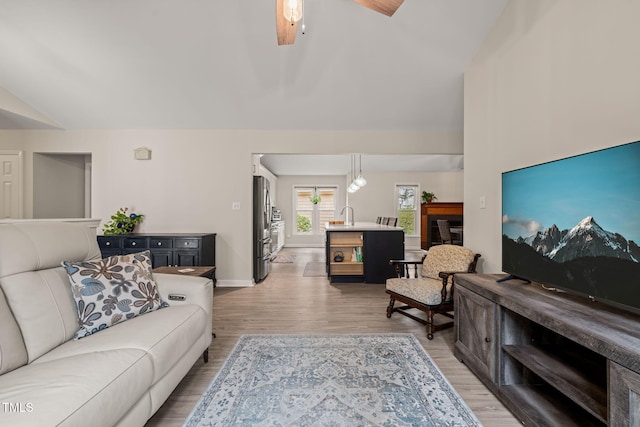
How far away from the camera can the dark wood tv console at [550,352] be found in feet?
3.43

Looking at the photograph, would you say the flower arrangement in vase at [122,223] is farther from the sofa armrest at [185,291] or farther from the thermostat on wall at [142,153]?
the sofa armrest at [185,291]

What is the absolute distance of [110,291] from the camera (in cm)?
171

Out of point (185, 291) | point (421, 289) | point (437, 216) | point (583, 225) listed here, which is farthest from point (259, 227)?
point (437, 216)

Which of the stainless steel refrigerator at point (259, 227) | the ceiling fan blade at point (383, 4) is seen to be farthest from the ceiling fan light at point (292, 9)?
the stainless steel refrigerator at point (259, 227)

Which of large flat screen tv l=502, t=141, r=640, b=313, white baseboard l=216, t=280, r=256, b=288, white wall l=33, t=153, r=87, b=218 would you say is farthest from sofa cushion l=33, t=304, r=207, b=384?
white wall l=33, t=153, r=87, b=218

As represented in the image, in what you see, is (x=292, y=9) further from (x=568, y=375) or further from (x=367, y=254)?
(x=367, y=254)

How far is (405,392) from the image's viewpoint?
1776 mm

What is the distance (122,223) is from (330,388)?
394 cm

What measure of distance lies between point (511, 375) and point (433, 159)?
20.4 ft

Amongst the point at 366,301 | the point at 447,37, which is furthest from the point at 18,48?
the point at 366,301

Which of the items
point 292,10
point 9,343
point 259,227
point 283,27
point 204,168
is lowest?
point 9,343

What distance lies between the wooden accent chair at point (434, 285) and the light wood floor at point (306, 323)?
0.66 feet

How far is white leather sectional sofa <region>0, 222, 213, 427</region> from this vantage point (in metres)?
1.00

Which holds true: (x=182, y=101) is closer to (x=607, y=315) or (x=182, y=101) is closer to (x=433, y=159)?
(x=607, y=315)
